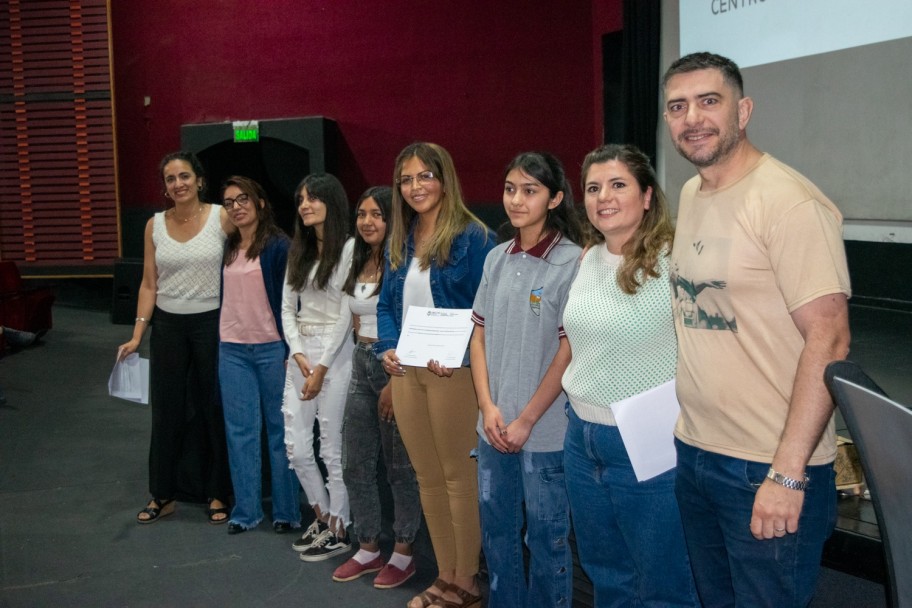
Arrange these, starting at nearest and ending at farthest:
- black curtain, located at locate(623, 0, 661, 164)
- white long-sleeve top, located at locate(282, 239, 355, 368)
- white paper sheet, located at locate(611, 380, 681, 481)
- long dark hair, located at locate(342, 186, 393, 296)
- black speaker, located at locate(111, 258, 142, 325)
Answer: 1. white paper sheet, located at locate(611, 380, 681, 481)
2. long dark hair, located at locate(342, 186, 393, 296)
3. white long-sleeve top, located at locate(282, 239, 355, 368)
4. black curtain, located at locate(623, 0, 661, 164)
5. black speaker, located at locate(111, 258, 142, 325)

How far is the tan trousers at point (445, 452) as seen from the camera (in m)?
2.67

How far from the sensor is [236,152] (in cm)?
810

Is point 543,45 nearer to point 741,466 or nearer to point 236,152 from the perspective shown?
point 236,152

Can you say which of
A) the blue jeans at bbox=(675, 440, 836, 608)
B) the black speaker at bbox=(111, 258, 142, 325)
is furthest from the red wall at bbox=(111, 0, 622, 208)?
the blue jeans at bbox=(675, 440, 836, 608)

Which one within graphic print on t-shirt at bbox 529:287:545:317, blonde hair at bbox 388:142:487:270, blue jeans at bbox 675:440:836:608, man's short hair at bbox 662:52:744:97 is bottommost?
blue jeans at bbox 675:440:836:608

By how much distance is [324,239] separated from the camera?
3.33m

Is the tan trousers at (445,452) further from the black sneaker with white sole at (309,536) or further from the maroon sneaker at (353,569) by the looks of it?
the black sneaker with white sole at (309,536)

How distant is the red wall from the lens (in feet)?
24.5

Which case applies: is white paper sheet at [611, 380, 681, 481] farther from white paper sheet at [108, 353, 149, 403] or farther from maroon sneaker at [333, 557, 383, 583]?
white paper sheet at [108, 353, 149, 403]

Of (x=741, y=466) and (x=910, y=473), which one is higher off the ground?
(x=910, y=473)

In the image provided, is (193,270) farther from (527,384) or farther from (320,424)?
(527,384)

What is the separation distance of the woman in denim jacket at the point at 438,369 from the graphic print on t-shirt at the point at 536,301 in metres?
0.41

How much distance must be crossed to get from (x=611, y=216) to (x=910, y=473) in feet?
3.64

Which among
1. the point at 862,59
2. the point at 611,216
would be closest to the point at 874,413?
the point at 611,216
